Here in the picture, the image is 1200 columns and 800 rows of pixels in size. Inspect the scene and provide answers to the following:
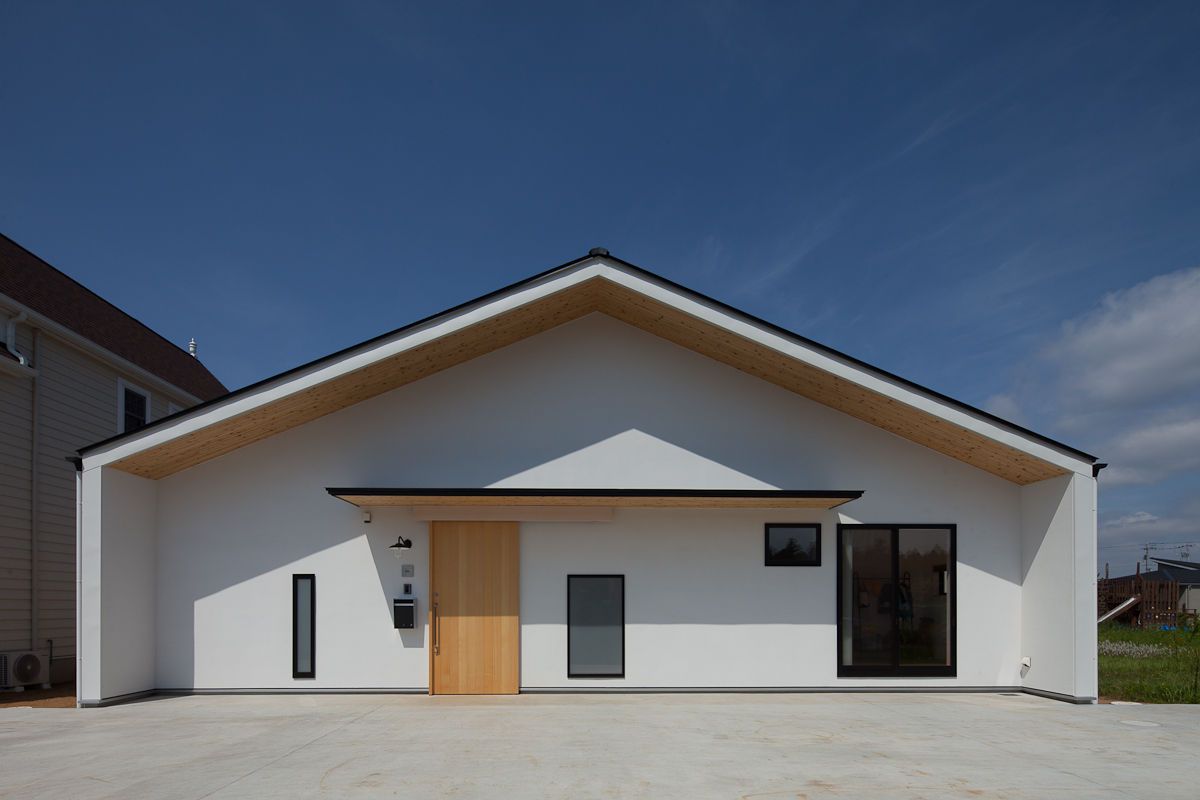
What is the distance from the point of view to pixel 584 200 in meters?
15.5

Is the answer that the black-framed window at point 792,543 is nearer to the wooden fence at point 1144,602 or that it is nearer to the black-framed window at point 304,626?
the black-framed window at point 304,626

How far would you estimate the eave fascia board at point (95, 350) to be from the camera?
10.6 metres

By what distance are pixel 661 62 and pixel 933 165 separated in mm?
5362

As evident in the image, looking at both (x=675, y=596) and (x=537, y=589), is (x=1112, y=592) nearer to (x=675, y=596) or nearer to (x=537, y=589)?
(x=675, y=596)

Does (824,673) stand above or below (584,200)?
below

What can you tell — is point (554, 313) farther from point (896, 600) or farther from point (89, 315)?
point (89, 315)

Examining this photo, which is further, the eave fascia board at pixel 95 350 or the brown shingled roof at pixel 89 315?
the brown shingled roof at pixel 89 315

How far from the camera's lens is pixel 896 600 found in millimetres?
9742

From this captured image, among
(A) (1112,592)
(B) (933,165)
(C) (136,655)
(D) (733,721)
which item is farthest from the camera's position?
(A) (1112,592)

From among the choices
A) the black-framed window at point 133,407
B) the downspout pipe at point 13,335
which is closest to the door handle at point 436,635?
the downspout pipe at point 13,335

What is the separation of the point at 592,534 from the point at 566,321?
286 cm

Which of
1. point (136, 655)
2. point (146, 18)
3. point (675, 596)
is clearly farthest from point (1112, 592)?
point (146, 18)

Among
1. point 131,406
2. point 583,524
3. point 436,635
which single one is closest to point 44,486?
point 131,406

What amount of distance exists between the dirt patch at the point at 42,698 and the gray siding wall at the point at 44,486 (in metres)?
0.72
